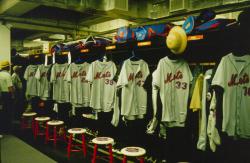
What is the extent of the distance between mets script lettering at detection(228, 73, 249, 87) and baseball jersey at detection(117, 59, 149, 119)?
5.12ft

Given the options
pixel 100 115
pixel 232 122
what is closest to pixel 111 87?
pixel 100 115

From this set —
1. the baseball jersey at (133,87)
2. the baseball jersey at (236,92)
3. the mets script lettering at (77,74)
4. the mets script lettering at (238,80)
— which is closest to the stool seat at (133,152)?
the baseball jersey at (133,87)

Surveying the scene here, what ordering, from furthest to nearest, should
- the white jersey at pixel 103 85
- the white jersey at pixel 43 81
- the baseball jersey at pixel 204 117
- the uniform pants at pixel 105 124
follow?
1. the white jersey at pixel 43 81
2. the uniform pants at pixel 105 124
3. the white jersey at pixel 103 85
4. the baseball jersey at pixel 204 117

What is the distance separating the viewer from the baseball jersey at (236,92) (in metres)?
2.64

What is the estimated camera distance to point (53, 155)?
17.0ft

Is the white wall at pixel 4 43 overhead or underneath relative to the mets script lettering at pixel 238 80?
overhead

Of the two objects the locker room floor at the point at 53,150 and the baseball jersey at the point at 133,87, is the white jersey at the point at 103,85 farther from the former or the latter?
the locker room floor at the point at 53,150

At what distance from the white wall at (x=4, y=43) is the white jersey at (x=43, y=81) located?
5.84ft

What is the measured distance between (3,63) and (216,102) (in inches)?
237

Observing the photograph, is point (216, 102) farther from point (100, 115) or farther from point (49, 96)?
point (49, 96)

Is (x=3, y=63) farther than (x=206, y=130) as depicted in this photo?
Yes

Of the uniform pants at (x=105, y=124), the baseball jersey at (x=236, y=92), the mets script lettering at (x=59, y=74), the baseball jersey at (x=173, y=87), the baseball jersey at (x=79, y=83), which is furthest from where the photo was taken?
the mets script lettering at (x=59, y=74)

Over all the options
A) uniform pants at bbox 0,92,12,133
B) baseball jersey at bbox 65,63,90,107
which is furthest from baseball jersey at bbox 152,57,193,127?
uniform pants at bbox 0,92,12,133

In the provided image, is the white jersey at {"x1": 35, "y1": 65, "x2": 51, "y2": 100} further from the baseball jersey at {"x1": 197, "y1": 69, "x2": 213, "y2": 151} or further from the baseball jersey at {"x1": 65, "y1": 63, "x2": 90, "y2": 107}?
the baseball jersey at {"x1": 197, "y1": 69, "x2": 213, "y2": 151}
